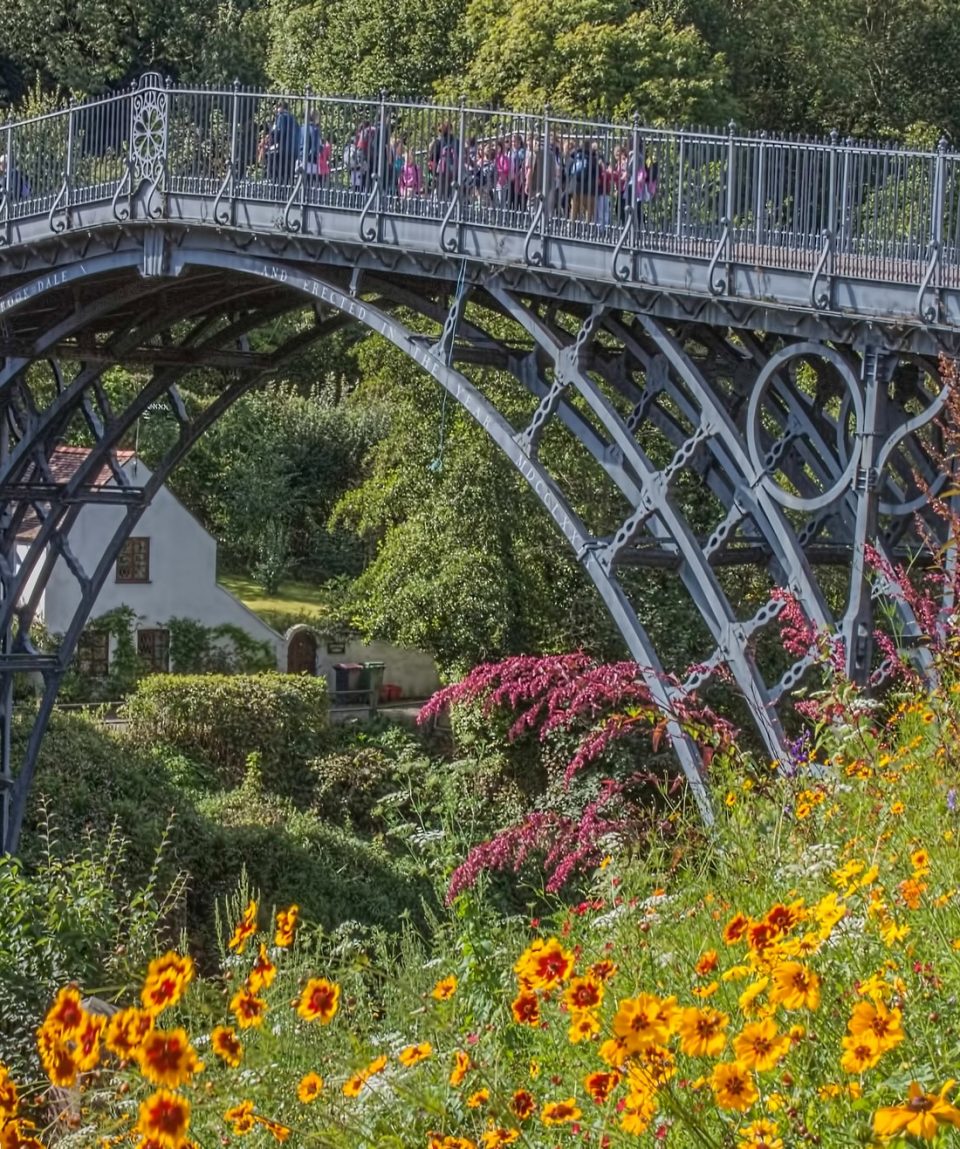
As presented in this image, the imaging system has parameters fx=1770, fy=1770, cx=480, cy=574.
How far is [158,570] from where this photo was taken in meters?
33.0

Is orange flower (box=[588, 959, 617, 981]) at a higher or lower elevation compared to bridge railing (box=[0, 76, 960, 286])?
lower

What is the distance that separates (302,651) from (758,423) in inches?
921

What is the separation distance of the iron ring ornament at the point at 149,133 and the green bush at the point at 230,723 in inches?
503

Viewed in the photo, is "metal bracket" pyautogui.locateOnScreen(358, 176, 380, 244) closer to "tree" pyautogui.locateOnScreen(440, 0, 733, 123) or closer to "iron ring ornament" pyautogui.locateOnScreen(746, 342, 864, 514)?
"iron ring ornament" pyautogui.locateOnScreen(746, 342, 864, 514)

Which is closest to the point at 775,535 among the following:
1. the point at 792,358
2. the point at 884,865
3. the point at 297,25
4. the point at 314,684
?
the point at 792,358

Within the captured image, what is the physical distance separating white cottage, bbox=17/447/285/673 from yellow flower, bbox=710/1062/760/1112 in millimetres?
29625

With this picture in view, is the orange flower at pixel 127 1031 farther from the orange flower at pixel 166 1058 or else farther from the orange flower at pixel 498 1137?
the orange flower at pixel 498 1137

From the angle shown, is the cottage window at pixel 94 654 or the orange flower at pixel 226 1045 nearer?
the orange flower at pixel 226 1045

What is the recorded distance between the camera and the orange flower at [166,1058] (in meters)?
3.43

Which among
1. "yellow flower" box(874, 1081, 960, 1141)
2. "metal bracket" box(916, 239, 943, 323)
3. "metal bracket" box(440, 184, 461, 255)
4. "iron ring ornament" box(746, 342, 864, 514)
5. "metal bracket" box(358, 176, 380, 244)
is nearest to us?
"yellow flower" box(874, 1081, 960, 1141)

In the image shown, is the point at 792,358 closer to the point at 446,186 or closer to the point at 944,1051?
the point at 446,186

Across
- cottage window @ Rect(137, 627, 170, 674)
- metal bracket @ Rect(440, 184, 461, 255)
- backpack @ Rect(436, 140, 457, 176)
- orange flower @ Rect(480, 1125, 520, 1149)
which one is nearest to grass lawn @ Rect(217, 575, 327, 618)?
cottage window @ Rect(137, 627, 170, 674)

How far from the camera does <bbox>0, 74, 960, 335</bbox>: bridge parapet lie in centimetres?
991

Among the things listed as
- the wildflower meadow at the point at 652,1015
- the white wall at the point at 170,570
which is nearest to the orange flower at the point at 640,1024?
the wildflower meadow at the point at 652,1015
